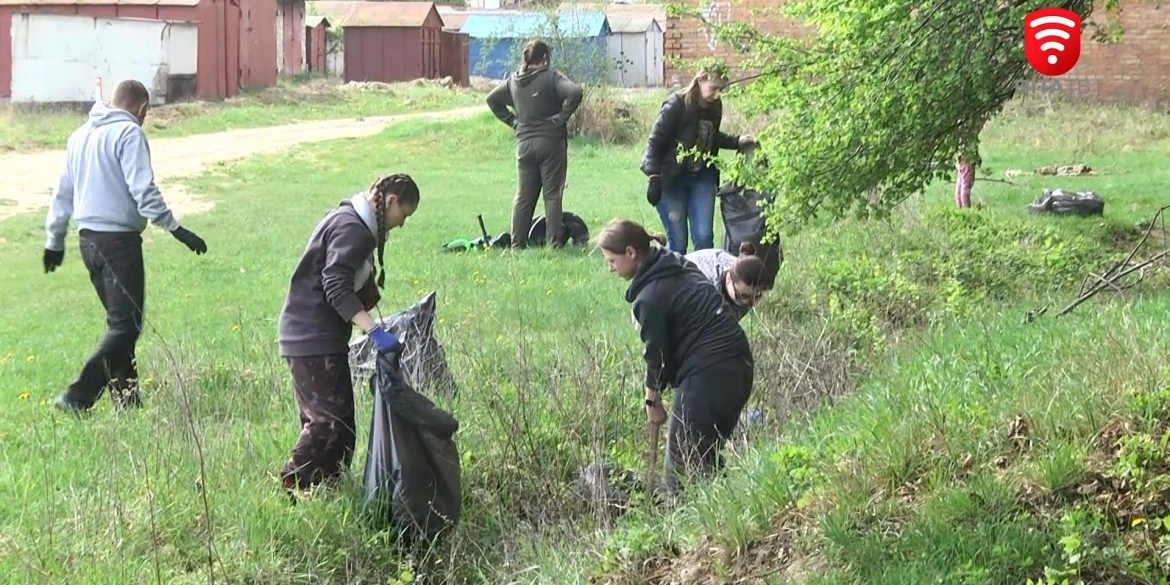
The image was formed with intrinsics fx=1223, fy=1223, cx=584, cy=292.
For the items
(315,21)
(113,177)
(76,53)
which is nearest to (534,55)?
(113,177)

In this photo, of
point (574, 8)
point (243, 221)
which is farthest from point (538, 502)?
point (574, 8)

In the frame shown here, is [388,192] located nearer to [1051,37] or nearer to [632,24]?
[1051,37]

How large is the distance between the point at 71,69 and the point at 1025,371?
26.5 m

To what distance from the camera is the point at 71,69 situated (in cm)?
2727

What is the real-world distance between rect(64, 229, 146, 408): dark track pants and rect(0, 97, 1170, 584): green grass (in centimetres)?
19

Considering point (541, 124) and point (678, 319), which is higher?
point (541, 124)

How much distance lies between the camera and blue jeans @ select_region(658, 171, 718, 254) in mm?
8750

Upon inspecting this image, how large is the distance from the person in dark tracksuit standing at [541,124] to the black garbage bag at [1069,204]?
4.98 m

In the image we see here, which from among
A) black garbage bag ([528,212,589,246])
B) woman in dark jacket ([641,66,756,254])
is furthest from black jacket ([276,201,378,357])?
black garbage bag ([528,212,589,246])

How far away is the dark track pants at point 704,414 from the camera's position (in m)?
5.17

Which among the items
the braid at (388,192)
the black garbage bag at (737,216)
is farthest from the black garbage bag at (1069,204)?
the braid at (388,192)

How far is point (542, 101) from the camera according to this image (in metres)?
10.9

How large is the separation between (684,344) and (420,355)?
5.24 ft

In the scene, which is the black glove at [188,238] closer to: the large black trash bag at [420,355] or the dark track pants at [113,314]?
the dark track pants at [113,314]
